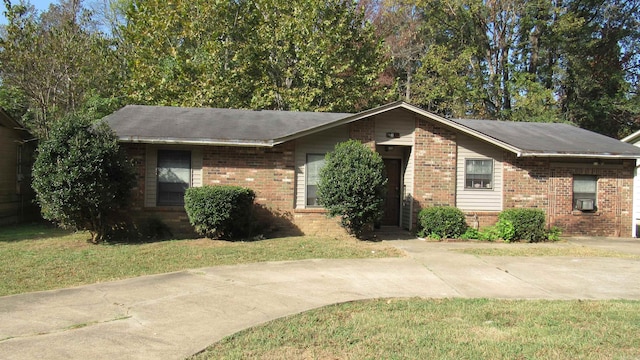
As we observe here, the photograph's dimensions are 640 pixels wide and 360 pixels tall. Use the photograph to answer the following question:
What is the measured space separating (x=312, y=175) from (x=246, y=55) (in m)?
10.7

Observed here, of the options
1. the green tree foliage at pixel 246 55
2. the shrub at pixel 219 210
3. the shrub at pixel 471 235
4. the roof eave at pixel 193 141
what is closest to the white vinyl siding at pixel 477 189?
the shrub at pixel 471 235

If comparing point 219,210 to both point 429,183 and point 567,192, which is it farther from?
point 567,192

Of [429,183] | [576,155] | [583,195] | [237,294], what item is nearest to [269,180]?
[429,183]

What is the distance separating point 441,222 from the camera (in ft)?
39.0

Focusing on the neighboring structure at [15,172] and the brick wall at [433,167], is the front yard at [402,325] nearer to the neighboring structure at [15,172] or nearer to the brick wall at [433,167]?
the brick wall at [433,167]

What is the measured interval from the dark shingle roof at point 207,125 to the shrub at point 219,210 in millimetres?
1371

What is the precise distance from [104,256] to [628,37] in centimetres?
3017

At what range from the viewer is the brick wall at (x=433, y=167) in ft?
41.1

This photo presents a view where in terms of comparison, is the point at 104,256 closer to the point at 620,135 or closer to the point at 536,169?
the point at 536,169

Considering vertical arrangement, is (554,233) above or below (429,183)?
below

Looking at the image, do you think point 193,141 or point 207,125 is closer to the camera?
point 193,141

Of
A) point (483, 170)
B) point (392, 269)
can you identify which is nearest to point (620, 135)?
point (483, 170)

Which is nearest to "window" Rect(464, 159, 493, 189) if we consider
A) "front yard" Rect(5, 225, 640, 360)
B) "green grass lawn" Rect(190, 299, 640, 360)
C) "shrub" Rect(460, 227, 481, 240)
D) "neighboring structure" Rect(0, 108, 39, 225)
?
"shrub" Rect(460, 227, 481, 240)

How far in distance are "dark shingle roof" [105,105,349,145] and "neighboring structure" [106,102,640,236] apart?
0.03 meters
